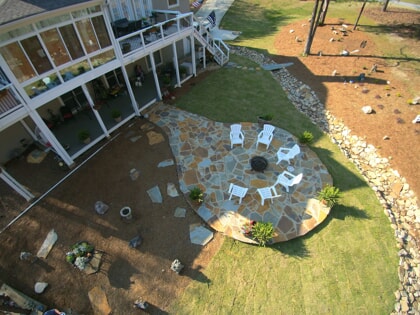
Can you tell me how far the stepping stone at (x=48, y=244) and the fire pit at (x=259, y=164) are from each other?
859 cm

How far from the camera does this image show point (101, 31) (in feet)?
33.3

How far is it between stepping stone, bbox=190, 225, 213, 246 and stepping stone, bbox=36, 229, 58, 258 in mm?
5227

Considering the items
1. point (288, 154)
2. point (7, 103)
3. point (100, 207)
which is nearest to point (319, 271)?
point (288, 154)

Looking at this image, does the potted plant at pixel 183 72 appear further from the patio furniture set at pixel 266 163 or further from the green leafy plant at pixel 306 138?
the green leafy plant at pixel 306 138

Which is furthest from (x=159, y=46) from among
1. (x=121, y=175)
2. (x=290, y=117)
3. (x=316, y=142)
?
(x=316, y=142)

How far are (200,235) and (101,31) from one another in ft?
32.4

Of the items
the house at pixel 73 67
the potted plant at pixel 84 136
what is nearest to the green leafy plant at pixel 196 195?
the house at pixel 73 67

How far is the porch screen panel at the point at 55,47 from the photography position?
865 cm

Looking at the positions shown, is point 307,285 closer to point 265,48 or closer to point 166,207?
point 166,207

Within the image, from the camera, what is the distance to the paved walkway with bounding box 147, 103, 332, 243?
895 centimetres

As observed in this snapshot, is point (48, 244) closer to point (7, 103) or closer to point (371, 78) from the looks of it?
point (7, 103)

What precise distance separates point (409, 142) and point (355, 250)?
7693mm

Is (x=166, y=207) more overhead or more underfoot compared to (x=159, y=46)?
more underfoot

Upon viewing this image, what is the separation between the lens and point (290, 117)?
1362cm
